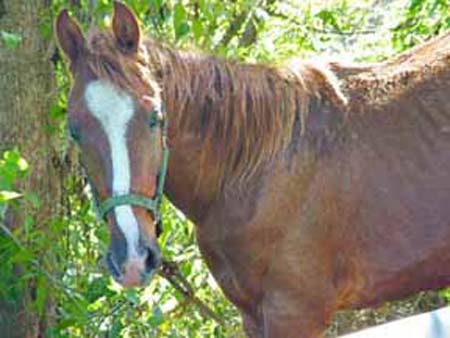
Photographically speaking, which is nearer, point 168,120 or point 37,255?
point 168,120

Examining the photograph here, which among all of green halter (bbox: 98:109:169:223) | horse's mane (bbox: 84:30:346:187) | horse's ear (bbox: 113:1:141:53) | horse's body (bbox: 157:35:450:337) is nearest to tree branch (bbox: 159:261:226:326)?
horse's body (bbox: 157:35:450:337)

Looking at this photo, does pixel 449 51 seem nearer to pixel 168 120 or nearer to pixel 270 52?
pixel 168 120

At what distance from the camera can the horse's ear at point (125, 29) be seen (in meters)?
3.31

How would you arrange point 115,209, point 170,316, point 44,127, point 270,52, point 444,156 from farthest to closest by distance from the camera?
1. point 270,52
2. point 170,316
3. point 44,127
4. point 444,156
5. point 115,209

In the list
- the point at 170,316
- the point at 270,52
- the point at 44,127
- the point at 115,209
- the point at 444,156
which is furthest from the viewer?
the point at 270,52

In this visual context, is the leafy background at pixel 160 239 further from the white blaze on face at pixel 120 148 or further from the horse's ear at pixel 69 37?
the white blaze on face at pixel 120 148

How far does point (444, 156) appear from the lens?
381cm

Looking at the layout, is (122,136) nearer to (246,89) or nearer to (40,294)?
(246,89)

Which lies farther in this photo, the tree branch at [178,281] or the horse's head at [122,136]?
the tree branch at [178,281]

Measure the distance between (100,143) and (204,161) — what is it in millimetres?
551

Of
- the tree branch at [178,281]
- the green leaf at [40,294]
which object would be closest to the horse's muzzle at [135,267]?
the green leaf at [40,294]

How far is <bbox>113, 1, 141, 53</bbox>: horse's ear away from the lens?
10.8ft

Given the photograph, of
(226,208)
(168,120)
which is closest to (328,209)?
(226,208)

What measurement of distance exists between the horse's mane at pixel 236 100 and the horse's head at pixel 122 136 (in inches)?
5.3
